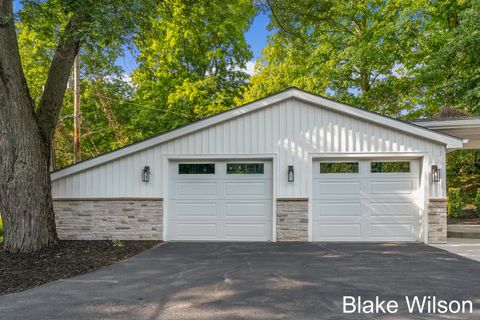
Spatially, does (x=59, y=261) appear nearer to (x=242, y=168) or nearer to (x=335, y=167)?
(x=242, y=168)

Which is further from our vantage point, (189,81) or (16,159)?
(189,81)

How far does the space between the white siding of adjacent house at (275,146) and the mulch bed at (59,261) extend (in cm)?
128

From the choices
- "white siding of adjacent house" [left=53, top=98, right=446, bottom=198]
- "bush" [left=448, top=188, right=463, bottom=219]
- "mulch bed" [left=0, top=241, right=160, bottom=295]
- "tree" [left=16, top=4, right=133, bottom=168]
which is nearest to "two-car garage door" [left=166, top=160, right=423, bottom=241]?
"white siding of adjacent house" [left=53, top=98, right=446, bottom=198]

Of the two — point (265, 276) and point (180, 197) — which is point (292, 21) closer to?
point (180, 197)

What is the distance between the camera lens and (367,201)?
7004 mm

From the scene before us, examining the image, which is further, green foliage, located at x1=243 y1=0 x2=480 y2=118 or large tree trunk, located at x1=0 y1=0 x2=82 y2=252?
green foliage, located at x1=243 y1=0 x2=480 y2=118

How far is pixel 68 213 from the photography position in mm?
7242

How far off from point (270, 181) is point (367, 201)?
232cm

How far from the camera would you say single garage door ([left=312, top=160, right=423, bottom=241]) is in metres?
6.95

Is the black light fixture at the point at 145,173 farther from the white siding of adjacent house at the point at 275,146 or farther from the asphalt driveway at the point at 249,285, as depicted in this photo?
the asphalt driveway at the point at 249,285

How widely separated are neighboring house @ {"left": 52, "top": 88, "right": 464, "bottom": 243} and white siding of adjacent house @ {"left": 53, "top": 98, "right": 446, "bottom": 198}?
0.02 meters

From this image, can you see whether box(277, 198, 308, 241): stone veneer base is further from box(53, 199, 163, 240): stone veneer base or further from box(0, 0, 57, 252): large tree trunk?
box(0, 0, 57, 252): large tree trunk

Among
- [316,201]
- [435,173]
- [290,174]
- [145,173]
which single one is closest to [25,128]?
[145,173]

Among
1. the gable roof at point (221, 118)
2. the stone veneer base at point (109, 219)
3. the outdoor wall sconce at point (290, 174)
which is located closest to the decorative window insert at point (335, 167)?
the outdoor wall sconce at point (290, 174)
